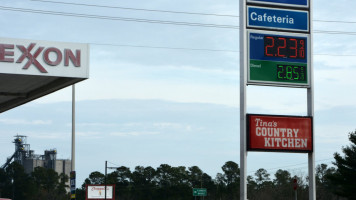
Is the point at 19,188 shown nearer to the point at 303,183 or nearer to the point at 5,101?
the point at 303,183

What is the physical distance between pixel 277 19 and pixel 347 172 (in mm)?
34486

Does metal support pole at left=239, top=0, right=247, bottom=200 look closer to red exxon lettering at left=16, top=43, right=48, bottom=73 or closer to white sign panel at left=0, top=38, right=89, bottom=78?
white sign panel at left=0, top=38, right=89, bottom=78

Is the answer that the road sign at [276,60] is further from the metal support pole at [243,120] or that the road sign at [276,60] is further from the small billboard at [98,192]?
the small billboard at [98,192]

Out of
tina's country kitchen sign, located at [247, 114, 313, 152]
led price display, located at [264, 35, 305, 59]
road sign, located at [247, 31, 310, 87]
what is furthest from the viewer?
led price display, located at [264, 35, 305, 59]

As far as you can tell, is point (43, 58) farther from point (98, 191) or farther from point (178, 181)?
point (178, 181)

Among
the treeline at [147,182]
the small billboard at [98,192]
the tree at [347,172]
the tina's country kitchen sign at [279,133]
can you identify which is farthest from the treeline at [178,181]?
the tina's country kitchen sign at [279,133]

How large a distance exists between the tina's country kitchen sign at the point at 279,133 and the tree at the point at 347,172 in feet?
102

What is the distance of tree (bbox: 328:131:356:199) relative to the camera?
55.8 meters

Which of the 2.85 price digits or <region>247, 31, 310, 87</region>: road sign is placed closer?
<region>247, 31, 310, 87</region>: road sign

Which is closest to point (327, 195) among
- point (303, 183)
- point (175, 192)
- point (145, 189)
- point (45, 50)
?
point (303, 183)

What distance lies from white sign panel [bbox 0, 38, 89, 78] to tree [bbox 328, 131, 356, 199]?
128 ft

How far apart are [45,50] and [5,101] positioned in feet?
23.6

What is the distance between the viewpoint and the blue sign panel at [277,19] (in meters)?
25.5

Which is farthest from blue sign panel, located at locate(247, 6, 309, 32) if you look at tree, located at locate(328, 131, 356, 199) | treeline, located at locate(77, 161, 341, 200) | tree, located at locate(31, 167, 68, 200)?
tree, located at locate(31, 167, 68, 200)
